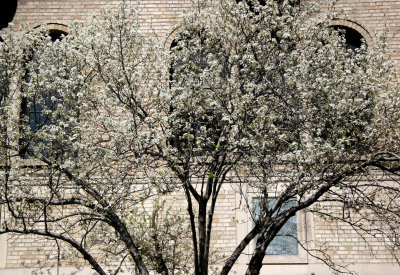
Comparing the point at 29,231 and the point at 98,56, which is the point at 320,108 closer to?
the point at 98,56

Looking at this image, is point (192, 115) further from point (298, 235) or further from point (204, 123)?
point (298, 235)

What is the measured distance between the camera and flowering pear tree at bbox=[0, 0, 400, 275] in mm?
8688

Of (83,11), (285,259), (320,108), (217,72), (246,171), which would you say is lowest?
(285,259)

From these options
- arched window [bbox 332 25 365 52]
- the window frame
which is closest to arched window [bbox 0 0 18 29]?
the window frame

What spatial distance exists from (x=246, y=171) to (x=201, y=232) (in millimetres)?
1281

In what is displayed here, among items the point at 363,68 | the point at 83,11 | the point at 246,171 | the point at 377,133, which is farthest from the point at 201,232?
the point at 83,11

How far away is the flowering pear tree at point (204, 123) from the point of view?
8.69m

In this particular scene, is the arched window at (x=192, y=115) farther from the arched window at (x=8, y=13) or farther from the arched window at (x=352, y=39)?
the arched window at (x=8, y=13)

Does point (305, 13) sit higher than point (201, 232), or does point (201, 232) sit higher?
point (305, 13)

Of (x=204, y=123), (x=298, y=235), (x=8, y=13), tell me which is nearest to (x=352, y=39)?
(x=298, y=235)

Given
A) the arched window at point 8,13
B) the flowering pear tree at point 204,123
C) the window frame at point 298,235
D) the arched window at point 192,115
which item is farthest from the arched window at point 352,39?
the arched window at point 8,13

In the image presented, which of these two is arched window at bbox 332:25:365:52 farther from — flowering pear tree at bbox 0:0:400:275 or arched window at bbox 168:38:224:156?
arched window at bbox 168:38:224:156

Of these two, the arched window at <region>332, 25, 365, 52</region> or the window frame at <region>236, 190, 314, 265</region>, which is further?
the arched window at <region>332, 25, 365, 52</region>

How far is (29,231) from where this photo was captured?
8.59 meters
